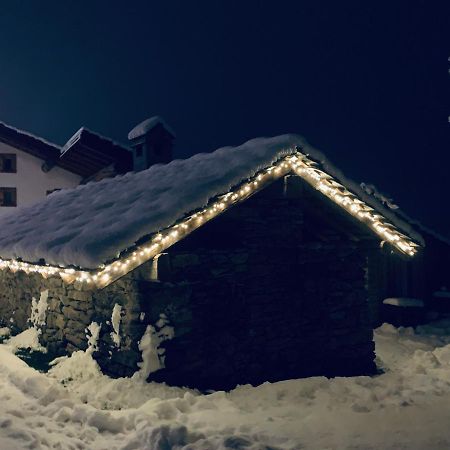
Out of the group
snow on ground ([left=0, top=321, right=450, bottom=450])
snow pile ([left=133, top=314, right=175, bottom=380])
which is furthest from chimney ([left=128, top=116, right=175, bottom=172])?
snow pile ([left=133, top=314, right=175, bottom=380])

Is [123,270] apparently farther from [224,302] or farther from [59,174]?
[59,174]

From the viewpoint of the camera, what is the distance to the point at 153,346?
7445 millimetres

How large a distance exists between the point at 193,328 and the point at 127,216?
2.09 m

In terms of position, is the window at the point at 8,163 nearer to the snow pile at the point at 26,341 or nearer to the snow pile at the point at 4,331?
the snow pile at the point at 4,331

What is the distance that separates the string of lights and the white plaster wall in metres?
16.9

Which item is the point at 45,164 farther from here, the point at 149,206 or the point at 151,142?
the point at 149,206

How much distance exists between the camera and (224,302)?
816cm

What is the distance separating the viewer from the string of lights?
21.9 feet

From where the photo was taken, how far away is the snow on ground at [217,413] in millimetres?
5676

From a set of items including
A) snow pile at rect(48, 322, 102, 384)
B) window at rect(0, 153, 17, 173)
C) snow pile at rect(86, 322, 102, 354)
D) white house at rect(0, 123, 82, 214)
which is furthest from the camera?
window at rect(0, 153, 17, 173)

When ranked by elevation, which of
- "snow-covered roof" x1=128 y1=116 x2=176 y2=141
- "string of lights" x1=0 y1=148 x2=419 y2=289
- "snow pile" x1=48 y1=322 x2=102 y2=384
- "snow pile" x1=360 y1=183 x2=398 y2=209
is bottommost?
"snow pile" x1=48 y1=322 x2=102 y2=384

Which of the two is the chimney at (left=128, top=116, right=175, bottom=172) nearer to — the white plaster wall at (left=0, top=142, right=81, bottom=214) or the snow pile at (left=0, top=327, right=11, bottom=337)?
the snow pile at (left=0, top=327, right=11, bottom=337)

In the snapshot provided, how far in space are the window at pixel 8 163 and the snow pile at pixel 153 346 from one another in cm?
2143

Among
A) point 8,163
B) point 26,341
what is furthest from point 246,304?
point 8,163
